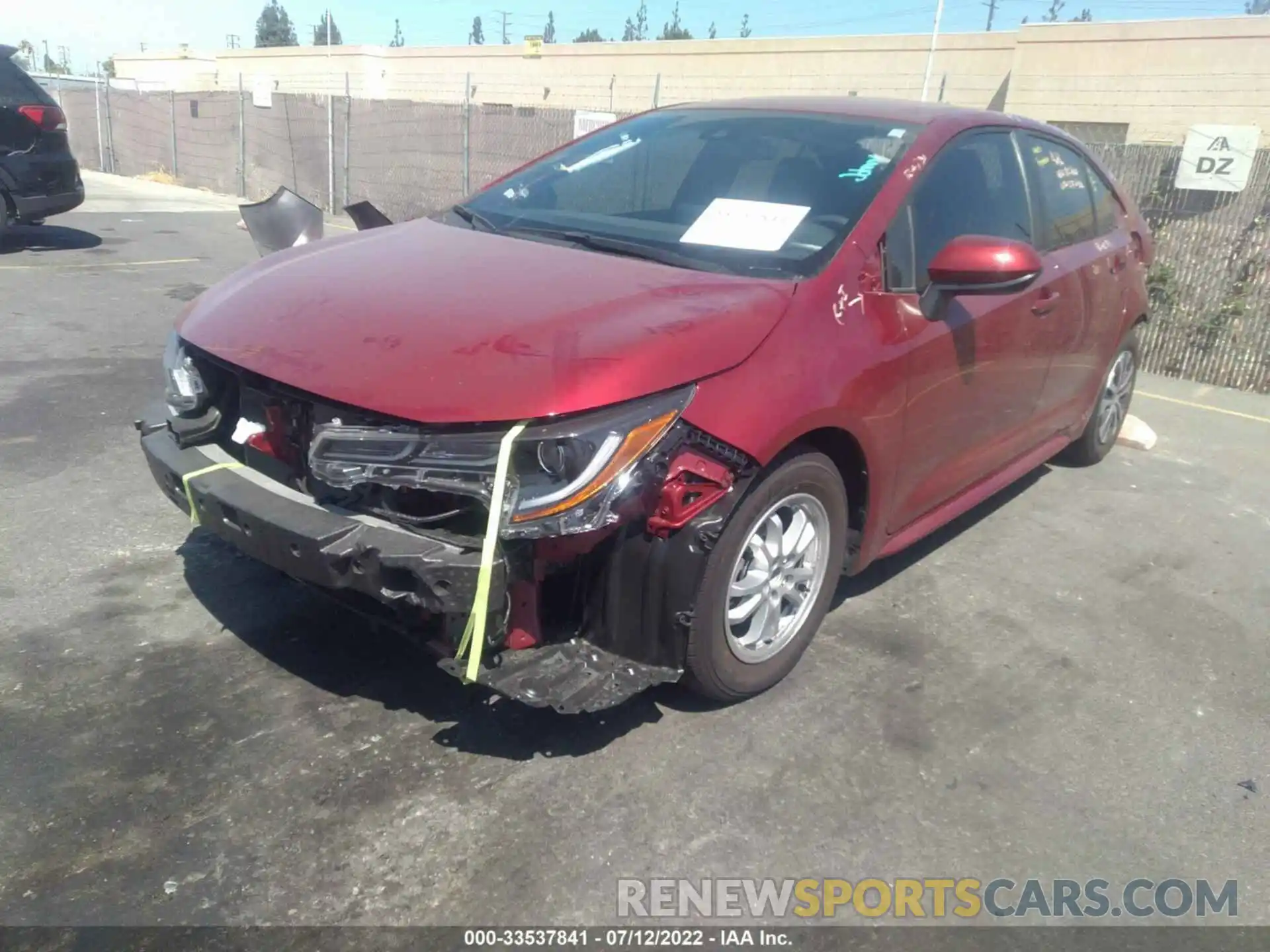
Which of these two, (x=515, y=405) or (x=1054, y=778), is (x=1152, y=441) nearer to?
(x=1054, y=778)

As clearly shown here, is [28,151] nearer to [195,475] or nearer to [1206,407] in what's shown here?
[195,475]

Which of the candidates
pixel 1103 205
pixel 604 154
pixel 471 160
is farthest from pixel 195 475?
pixel 471 160

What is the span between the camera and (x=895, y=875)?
2.49 metres

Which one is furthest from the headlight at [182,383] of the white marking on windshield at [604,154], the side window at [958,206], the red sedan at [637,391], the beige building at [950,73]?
the beige building at [950,73]

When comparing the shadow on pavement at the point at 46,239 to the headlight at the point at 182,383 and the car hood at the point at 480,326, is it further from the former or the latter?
the car hood at the point at 480,326

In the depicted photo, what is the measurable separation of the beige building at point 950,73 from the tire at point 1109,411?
966 centimetres

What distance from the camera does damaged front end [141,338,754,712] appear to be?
240 cm

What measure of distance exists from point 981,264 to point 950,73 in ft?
101

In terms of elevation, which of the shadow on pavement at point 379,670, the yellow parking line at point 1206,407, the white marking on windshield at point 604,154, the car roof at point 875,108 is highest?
the car roof at point 875,108

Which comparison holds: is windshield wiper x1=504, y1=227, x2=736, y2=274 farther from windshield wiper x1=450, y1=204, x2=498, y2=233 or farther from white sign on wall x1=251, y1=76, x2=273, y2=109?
white sign on wall x1=251, y1=76, x2=273, y2=109

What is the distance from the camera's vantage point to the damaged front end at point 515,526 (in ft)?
7.86

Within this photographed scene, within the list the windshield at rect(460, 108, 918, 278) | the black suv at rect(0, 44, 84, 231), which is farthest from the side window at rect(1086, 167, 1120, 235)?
the black suv at rect(0, 44, 84, 231)

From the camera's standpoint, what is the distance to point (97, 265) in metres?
9.78

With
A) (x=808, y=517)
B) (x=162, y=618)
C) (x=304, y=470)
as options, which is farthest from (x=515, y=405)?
(x=162, y=618)
